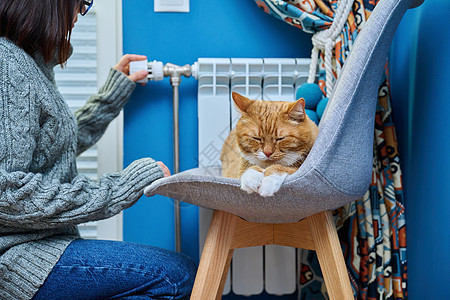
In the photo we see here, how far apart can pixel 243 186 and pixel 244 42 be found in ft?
2.71

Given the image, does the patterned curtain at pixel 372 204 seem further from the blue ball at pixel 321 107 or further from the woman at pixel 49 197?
the woman at pixel 49 197

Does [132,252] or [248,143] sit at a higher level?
[248,143]

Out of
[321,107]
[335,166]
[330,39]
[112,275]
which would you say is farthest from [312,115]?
[112,275]

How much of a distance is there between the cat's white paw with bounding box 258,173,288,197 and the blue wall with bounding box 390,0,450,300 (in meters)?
0.50

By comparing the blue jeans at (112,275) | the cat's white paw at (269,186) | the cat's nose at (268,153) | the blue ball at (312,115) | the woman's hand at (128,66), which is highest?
the woman's hand at (128,66)

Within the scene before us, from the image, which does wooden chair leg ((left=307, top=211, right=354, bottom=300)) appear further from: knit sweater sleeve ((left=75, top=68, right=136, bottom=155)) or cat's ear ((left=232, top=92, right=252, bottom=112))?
knit sweater sleeve ((left=75, top=68, right=136, bottom=155))

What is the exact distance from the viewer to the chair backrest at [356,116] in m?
0.86

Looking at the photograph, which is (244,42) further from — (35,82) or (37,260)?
(37,260)

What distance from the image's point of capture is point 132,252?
1018 millimetres

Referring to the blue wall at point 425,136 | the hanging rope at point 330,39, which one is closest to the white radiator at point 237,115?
the hanging rope at point 330,39

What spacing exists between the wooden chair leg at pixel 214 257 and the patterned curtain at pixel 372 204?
464 mm

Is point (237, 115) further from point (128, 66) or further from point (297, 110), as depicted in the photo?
point (297, 110)

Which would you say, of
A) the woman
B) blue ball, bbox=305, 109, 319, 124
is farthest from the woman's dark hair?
blue ball, bbox=305, 109, 319, 124

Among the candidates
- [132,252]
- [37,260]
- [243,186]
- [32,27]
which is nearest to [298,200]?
[243,186]
